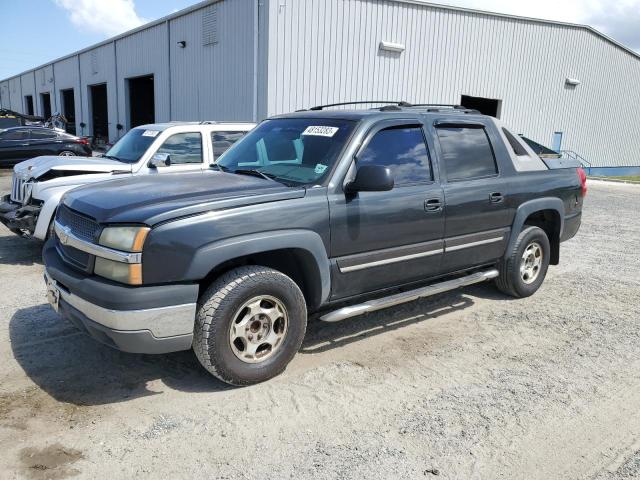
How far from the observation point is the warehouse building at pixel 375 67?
50.8 ft

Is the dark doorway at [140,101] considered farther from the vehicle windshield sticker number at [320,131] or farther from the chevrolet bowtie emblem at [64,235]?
the chevrolet bowtie emblem at [64,235]

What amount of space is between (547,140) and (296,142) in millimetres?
22059

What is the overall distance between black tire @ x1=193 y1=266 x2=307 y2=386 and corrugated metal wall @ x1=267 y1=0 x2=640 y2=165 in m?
12.3

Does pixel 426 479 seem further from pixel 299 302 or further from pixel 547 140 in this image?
pixel 547 140

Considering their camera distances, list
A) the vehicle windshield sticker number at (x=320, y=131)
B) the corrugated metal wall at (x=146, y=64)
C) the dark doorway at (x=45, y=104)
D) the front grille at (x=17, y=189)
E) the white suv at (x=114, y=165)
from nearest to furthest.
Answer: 1. the vehicle windshield sticker number at (x=320, y=131)
2. the white suv at (x=114, y=165)
3. the front grille at (x=17, y=189)
4. the corrugated metal wall at (x=146, y=64)
5. the dark doorway at (x=45, y=104)

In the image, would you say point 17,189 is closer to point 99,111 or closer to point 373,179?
point 373,179

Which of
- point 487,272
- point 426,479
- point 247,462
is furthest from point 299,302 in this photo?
point 487,272

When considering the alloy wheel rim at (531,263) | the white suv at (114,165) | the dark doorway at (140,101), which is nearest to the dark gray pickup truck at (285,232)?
the alloy wheel rim at (531,263)

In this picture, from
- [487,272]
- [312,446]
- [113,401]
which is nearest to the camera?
[312,446]

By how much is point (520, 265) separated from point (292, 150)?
2773mm

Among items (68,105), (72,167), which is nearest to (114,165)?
(72,167)

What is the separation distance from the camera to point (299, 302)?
3762 millimetres

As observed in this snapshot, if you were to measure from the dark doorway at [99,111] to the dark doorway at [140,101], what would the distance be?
162 inches

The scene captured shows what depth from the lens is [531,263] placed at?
5820mm
